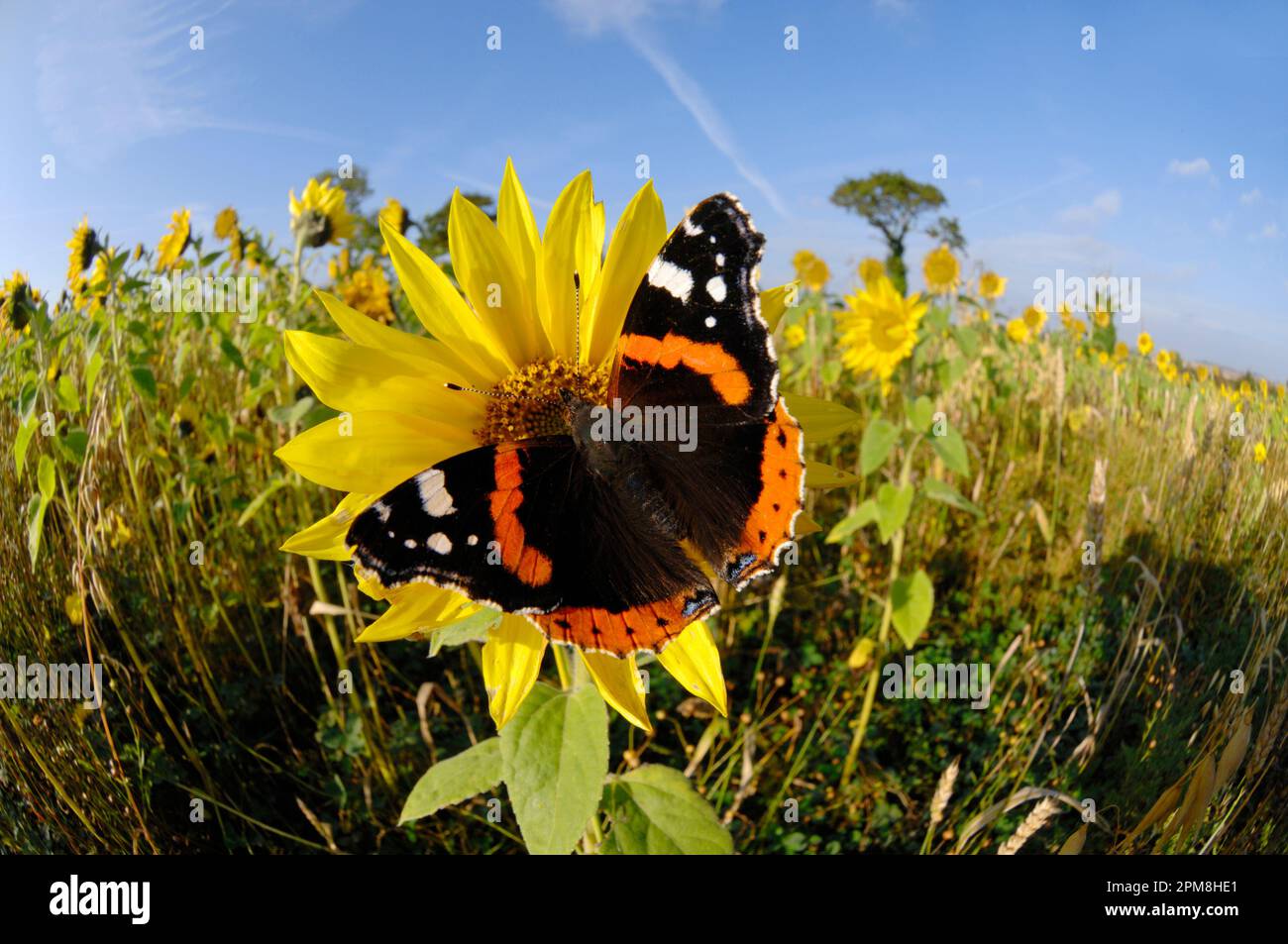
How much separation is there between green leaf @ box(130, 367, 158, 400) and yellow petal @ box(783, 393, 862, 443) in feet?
4.03

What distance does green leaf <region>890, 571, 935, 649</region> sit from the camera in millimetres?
1645

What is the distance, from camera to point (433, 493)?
782mm

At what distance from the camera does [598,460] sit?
3.00ft

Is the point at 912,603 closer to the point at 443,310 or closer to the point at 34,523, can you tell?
the point at 443,310

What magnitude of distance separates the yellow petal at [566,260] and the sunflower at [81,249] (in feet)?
5.96

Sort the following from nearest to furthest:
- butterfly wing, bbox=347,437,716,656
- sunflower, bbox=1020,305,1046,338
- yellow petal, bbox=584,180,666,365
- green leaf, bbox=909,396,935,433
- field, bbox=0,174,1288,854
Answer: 1. butterfly wing, bbox=347,437,716,656
2. yellow petal, bbox=584,180,666,365
3. field, bbox=0,174,1288,854
4. green leaf, bbox=909,396,935,433
5. sunflower, bbox=1020,305,1046,338

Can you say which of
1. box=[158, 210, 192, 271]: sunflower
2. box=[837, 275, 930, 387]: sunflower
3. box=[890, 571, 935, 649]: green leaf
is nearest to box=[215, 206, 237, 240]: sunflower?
box=[158, 210, 192, 271]: sunflower

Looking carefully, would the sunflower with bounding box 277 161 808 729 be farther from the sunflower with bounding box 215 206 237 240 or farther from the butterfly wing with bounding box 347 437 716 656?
the sunflower with bounding box 215 206 237 240

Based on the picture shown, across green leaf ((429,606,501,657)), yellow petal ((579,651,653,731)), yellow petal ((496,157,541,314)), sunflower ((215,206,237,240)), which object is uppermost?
sunflower ((215,206,237,240))

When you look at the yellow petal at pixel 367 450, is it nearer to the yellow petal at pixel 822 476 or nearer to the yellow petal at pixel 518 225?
the yellow petal at pixel 518 225

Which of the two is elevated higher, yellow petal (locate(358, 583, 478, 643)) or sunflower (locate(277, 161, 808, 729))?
sunflower (locate(277, 161, 808, 729))
